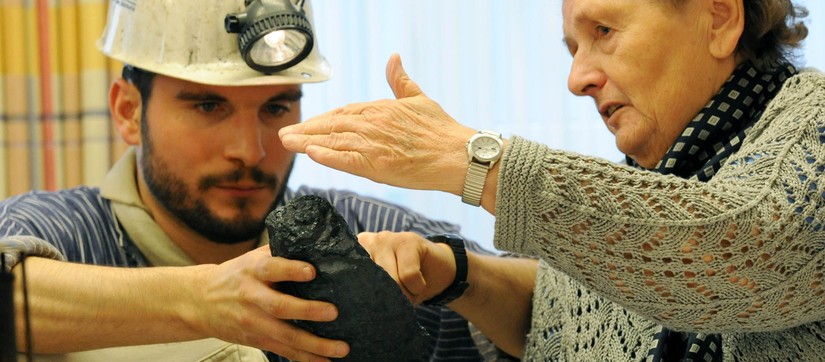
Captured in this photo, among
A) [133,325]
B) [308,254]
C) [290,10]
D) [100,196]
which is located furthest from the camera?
[100,196]

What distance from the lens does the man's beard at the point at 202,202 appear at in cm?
192

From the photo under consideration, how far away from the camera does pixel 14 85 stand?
270cm

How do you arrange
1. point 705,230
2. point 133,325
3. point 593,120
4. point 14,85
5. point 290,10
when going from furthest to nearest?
point 14,85 < point 593,120 < point 290,10 < point 133,325 < point 705,230

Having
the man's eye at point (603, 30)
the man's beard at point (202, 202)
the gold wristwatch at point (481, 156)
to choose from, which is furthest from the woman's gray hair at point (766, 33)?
the man's beard at point (202, 202)

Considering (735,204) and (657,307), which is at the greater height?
(735,204)

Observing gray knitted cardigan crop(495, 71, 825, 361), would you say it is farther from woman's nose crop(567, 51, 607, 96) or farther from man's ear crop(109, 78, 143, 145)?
man's ear crop(109, 78, 143, 145)

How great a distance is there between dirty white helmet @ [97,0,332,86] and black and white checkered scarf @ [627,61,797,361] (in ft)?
2.68

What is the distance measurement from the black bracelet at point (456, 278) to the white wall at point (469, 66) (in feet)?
2.91

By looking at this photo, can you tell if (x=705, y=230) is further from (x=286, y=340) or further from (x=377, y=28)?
(x=377, y=28)

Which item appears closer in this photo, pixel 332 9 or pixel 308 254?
pixel 308 254

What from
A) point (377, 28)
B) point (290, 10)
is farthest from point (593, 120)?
point (290, 10)

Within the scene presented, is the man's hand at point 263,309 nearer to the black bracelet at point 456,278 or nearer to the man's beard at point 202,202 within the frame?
the black bracelet at point 456,278

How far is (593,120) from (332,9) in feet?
2.63

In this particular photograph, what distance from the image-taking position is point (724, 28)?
137 centimetres
